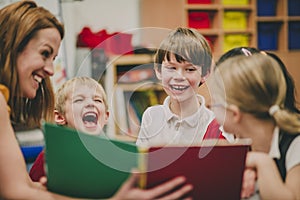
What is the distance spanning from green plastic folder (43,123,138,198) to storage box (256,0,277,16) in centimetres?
199

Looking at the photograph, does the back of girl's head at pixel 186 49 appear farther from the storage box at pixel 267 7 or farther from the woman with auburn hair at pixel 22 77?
the storage box at pixel 267 7

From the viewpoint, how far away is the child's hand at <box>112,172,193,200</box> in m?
0.75

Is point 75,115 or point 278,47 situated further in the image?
point 278,47

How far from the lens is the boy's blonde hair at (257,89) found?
2.60 ft

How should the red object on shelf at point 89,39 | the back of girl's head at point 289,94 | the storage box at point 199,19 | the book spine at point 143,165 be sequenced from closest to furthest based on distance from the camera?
the book spine at point 143,165 < the back of girl's head at point 289,94 < the red object on shelf at point 89,39 < the storage box at point 199,19

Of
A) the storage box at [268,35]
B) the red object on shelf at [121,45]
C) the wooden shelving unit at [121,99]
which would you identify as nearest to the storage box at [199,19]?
the storage box at [268,35]

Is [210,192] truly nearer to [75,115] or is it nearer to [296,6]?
[75,115]

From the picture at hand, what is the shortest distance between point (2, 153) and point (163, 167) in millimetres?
239

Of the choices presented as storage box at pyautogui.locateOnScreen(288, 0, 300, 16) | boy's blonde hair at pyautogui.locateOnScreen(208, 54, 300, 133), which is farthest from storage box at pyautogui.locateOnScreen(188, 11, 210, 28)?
boy's blonde hair at pyautogui.locateOnScreen(208, 54, 300, 133)

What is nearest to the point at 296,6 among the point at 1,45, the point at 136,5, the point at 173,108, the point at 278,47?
the point at 278,47

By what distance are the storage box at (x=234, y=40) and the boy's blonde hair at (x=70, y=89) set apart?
872mm

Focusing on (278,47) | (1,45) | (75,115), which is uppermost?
(1,45)

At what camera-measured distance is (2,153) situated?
793 mm

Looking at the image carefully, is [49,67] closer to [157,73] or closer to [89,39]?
[157,73]
